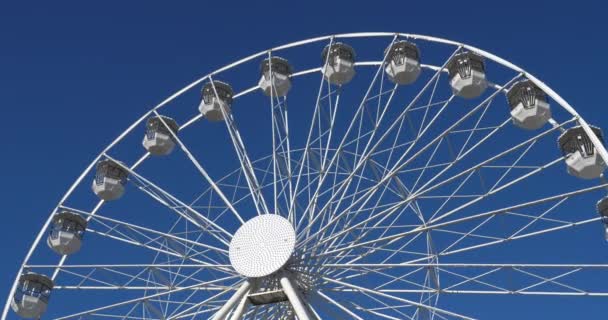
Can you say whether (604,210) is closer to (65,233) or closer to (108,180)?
(108,180)

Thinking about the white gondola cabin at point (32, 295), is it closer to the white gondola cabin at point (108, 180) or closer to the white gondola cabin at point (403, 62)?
the white gondola cabin at point (108, 180)

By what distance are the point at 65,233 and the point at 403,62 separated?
946 cm

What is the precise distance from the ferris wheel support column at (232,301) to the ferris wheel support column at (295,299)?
87 centimetres

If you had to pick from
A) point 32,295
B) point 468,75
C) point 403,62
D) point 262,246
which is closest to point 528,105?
point 468,75

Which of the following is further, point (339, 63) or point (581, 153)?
point (339, 63)

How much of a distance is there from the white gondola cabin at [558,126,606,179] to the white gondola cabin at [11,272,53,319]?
41.6 feet

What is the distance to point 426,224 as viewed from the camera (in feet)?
62.7

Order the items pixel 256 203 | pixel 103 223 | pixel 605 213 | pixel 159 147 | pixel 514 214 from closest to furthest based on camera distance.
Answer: pixel 514 214, pixel 605 213, pixel 256 203, pixel 103 223, pixel 159 147

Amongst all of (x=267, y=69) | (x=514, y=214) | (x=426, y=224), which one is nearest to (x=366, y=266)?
(x=426, y=224)

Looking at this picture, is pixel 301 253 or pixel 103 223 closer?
pixel 301 253

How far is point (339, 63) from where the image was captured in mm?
22828

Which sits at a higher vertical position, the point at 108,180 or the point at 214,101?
the point at 214,101

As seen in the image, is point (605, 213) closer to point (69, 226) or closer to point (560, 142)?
point (560, 142)

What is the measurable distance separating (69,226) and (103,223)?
99cm
